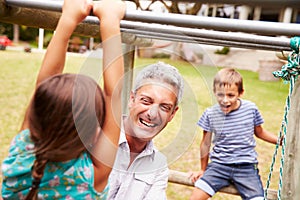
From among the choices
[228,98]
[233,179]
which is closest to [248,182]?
[233,179]

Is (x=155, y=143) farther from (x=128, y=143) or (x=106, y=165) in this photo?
(x=106, y=165)

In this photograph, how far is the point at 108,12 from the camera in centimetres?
102

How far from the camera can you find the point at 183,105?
4.46 feet

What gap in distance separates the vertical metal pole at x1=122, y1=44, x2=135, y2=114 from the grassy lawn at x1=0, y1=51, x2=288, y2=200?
0.05 metres

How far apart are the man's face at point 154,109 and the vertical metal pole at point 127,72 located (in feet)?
1.73

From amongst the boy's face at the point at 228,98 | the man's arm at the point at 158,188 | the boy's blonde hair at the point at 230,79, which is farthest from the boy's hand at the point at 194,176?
the man's arm at the point at 158,188

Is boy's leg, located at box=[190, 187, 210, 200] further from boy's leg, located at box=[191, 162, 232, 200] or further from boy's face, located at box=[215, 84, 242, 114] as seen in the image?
boy's face, located at box=[215, 84, 242, 114]

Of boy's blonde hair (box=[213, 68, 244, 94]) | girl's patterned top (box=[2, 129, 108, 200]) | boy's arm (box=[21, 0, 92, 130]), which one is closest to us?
girl's patterned top (box=[2, 129, 108, 200])

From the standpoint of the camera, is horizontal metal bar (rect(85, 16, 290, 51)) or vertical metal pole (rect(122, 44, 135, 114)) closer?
horizontal metal bar (rect(85, 16, 290, 51))

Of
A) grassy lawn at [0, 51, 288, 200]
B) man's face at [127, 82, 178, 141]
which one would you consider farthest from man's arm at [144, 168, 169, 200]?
man's face at [127, 82, 178, 141]

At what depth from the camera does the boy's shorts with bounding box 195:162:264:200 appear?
202cm

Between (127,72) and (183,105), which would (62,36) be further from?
(127,72)

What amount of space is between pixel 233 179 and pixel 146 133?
914mm

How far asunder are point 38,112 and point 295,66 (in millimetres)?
659
